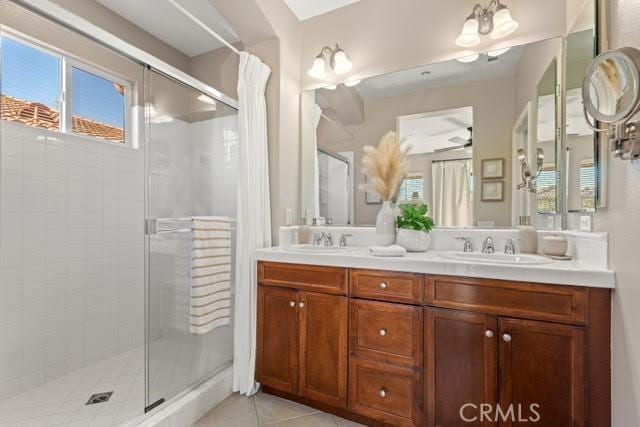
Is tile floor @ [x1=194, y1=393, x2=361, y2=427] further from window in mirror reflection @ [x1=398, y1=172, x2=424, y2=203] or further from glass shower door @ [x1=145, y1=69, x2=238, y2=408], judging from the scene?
window in mirror reflection @ [x1=398, y1=172, x2=424, y2=203]

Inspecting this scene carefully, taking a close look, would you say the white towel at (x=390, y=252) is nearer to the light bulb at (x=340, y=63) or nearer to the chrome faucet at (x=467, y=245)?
the chrome faucet at (x=467, y=245)

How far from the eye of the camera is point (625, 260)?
3.62 ft

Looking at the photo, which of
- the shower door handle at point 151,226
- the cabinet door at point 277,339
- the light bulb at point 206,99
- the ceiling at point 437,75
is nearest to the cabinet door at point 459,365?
the cabinet door at point 277,339

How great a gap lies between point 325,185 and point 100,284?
194 centimetres

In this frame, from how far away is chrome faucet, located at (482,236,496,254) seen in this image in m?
1.81

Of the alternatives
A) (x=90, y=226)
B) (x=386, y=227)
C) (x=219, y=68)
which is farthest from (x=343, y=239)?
(x=219, y=68)

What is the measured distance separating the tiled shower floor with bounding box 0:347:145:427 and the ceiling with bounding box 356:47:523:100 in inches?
100

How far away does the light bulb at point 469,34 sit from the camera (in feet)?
6.29

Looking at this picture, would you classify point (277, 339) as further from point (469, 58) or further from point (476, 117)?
point (469, 58)

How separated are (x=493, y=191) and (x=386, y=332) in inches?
44.9

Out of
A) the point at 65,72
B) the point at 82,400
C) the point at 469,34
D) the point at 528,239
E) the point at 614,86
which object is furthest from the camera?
the point at 65,72

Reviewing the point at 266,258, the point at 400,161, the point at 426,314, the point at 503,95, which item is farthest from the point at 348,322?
the point at 503,95

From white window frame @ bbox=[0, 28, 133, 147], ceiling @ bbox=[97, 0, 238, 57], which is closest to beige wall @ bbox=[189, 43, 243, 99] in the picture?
ceiling @ bbox=[97, 0, 238, 57]

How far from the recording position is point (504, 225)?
191cm
